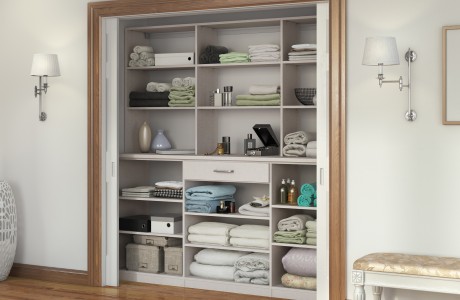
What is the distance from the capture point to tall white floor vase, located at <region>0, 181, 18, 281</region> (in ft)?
19.7

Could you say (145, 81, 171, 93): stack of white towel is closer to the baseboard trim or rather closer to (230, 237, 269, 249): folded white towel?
(230, 237, 269, 249): folded white towel

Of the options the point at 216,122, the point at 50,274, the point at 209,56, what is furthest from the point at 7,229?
the point at 209,56

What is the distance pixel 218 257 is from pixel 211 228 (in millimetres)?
227

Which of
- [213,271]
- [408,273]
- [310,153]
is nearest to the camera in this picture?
[408,273]

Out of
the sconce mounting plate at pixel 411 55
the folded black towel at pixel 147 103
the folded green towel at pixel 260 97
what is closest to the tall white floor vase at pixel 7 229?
the folded black towel at pixel 147 103

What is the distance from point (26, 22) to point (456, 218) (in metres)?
3.63

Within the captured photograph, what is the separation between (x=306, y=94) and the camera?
227 inches

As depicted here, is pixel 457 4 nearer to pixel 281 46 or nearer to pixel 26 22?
pixel 281 46

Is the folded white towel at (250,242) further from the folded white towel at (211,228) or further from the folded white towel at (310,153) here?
the folded white towel at (310,153)

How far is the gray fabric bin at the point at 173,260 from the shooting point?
6113mm

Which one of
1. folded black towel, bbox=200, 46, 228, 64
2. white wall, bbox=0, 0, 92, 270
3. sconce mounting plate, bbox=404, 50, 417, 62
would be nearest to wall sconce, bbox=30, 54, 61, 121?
white wall, bbox=0, 0, 92, 270

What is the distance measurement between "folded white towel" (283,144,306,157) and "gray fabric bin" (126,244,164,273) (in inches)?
52.9

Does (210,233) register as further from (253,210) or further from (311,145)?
(311,145)

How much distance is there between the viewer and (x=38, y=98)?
6.16 m
